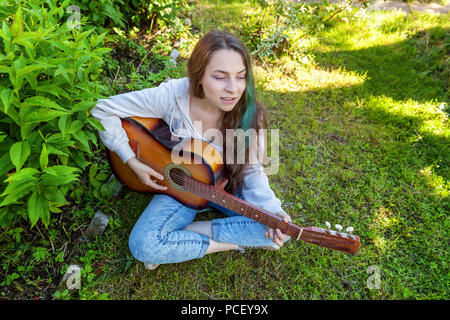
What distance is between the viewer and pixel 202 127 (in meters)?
2.14

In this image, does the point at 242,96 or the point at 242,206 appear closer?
the point at 242,206

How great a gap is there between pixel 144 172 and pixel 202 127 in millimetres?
518

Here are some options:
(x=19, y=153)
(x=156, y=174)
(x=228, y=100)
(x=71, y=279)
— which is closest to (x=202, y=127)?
(x=228, y=100)

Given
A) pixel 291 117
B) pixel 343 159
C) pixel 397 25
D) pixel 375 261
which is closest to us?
pixel 375 261

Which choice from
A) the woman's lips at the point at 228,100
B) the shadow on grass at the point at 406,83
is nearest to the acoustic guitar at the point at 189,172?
the woman's lips at the point at 228,100

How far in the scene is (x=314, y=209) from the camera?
2.62 metres

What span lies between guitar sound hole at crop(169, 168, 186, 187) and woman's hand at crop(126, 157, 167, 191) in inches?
3.1

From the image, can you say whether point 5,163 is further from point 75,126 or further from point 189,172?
point 189,172

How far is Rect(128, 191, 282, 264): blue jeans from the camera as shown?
77.5 inches

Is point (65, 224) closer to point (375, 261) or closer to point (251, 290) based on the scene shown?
point (251, 290)

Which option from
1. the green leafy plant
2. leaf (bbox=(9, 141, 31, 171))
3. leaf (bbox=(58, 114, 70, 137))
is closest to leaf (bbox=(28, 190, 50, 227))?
the green leafy plant

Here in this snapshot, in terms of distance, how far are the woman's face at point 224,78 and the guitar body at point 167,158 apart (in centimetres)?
31
